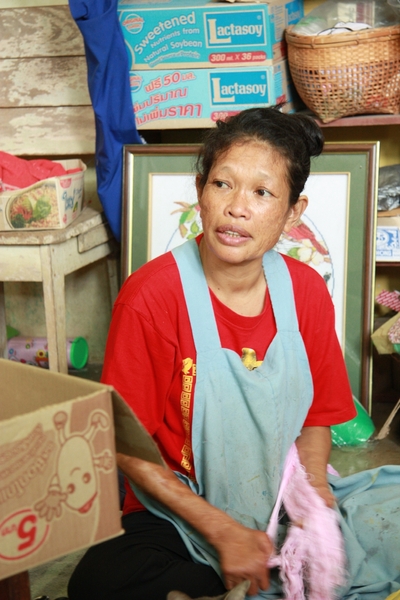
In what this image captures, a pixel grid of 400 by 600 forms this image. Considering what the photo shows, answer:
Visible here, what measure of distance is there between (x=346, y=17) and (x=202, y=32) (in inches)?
20.6

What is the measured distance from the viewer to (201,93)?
2.77 m

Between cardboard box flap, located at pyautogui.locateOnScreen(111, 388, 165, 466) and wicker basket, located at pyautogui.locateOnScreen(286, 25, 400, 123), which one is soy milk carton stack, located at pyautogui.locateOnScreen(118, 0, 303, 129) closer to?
wicker basket, located at pyautogui.locateOnScreen(286, 25, 400, 123)

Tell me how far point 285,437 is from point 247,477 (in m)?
0.13

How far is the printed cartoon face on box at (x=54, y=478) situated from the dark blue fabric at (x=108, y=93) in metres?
1.99

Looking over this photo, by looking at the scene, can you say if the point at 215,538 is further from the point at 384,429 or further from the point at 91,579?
the point at 384,429

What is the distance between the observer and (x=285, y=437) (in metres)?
1.69

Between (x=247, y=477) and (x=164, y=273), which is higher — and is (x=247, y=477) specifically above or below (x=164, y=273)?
below

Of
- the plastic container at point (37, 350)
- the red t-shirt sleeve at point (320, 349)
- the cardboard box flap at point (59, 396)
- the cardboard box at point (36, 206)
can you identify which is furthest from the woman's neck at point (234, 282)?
the plastic container at point (37, 350)

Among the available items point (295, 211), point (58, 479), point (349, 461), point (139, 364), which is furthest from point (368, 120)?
point (58, 479)

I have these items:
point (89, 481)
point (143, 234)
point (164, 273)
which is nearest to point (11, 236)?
point (143, 234)

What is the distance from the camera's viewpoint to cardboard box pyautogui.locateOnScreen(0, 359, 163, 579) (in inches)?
35.4

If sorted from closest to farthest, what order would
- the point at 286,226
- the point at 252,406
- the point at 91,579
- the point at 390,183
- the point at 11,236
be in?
the point at 91,579, the point at 252,406, the point at 286,226, the point at 11,236, the point at 390,183

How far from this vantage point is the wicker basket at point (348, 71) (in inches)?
99.3

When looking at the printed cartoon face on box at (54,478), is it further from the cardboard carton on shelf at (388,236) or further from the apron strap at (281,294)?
the cardboard carton on shelf at (388,236)
